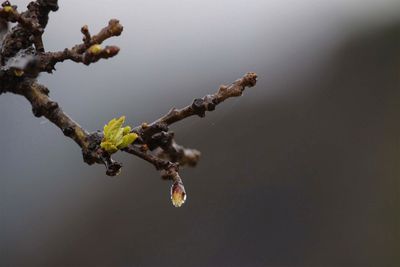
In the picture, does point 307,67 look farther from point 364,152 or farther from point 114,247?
point 114,247

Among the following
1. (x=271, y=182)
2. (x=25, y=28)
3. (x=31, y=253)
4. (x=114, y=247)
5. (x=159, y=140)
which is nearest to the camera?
(x=25, y=28)

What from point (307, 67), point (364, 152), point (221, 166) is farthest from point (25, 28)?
point (307, 67)

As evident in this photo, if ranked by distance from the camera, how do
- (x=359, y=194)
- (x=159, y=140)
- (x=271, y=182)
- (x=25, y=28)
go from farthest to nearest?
(x=359, y=194) < (x=271, y=182) < (x=159, y=140) < (x=25, y=28)

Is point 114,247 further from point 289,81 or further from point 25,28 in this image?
point 25,28

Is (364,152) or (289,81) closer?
(364,152)

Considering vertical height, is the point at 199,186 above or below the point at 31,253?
above

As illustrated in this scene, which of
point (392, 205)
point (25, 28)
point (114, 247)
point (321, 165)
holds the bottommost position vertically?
point (25, 28)
